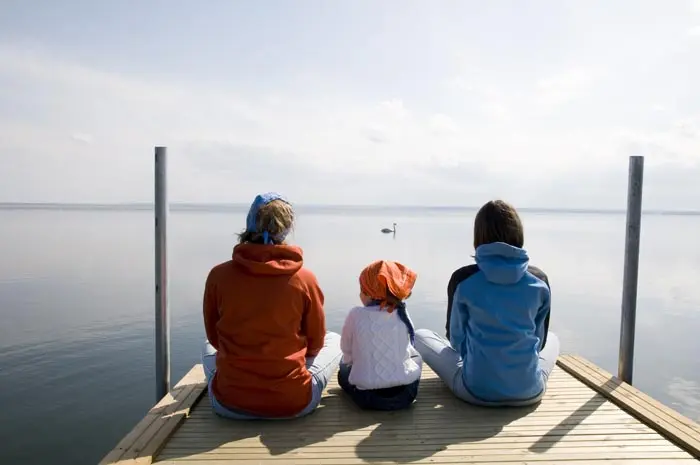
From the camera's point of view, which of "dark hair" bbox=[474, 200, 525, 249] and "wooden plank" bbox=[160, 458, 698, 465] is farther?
"dark hair" bbox=[474, 200, 525, 249]

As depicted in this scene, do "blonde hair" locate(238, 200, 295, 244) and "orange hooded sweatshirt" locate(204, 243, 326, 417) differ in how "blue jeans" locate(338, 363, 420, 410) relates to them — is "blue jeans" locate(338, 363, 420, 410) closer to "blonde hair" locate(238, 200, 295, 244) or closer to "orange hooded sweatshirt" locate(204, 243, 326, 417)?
"orange hooded sweatshirt" locate(204, 243, 326, 417)

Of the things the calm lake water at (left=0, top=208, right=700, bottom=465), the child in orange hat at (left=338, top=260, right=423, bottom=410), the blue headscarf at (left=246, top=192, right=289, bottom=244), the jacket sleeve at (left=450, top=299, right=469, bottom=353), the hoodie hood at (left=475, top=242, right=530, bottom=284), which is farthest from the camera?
the calm lake water at (left=0, top=208, right=700, bottom=465)

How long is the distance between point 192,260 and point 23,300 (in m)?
8.21

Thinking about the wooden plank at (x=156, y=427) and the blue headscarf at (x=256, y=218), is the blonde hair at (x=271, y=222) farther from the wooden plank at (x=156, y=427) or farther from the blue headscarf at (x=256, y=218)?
the wooden plank at (x=156, y=427)

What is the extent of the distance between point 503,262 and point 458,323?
1.99ft

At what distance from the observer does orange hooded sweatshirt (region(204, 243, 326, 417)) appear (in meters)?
3.27

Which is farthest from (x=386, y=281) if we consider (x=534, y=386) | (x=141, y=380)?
(x=141, y=380)

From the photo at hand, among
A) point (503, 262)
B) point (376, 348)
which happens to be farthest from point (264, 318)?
point (503, 262)

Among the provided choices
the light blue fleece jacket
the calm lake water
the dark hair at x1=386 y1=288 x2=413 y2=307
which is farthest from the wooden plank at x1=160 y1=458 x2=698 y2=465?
the calm lake water

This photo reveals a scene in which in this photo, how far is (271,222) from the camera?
335 centimetres

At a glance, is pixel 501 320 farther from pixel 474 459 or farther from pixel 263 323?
pixel 263 323

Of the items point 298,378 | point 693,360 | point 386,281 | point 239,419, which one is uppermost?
point 386,281

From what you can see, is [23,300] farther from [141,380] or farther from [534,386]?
[534,386]

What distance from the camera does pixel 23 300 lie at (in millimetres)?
12195
